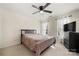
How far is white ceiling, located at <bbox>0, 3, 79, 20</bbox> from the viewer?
63.4 inches

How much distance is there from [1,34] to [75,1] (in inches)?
64.2

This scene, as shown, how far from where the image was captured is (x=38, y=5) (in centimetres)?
171

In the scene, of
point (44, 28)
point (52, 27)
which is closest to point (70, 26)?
point (52, 27)

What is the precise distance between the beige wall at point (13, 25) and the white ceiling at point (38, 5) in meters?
0.16

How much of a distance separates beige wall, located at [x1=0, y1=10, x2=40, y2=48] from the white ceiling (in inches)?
6.3

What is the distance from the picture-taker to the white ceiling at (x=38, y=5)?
1.61 m

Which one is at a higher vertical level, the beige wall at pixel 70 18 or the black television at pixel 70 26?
the beige wall at pixel 70 18

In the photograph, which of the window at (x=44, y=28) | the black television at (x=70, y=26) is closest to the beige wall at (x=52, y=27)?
the window at (x=44, y=28)

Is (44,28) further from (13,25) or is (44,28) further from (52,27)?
(13,25)

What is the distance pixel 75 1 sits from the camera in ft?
4.73

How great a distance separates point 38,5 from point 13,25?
3.02 feet

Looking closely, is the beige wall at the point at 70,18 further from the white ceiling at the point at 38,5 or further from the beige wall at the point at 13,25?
the beige wall at the point at 13,25

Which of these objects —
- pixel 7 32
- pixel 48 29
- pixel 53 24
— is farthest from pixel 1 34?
pixel 53 24

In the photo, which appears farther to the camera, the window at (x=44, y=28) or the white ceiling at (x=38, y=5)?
the window at (x=44, y=28)
